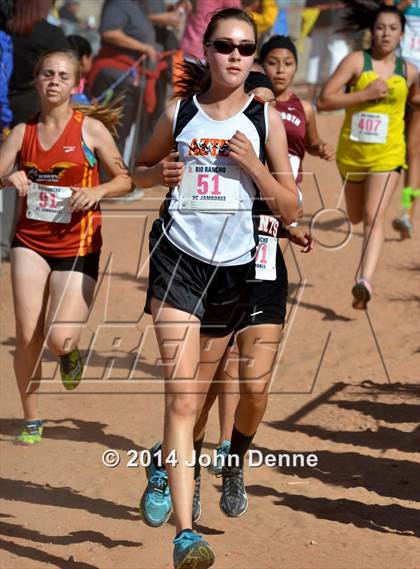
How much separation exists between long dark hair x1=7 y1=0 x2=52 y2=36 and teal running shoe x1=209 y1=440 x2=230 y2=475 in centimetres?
489

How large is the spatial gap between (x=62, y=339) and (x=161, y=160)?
1942mm

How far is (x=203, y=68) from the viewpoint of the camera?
18.0 ft

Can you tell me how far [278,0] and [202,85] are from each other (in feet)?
39.7

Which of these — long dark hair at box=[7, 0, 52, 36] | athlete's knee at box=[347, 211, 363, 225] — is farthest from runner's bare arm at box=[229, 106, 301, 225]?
long dark hair at box=[7, 0, 52, 36]

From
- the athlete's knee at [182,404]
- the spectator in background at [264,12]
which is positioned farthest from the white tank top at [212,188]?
the spectator in background at [264,12]

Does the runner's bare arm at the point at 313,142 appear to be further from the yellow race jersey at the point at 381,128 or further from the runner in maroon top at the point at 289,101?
the yellow race jersey at the point at 381,128

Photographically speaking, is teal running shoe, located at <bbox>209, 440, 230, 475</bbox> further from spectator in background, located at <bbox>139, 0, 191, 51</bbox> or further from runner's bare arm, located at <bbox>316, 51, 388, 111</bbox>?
spectator in background, located at <bbox>139, 0, 191, 51</bbox>

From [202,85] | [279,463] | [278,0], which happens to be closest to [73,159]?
[202,85]

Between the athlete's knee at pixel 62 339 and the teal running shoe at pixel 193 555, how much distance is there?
7.65 ft

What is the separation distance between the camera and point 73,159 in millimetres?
6672

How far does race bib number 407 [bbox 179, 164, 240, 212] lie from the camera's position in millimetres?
4934

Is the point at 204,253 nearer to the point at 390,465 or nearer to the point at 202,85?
the point at 202,85

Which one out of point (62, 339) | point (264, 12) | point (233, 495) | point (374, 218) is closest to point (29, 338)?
point (62, 339)

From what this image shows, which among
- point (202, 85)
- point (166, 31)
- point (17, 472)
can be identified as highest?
point (202, 85)
